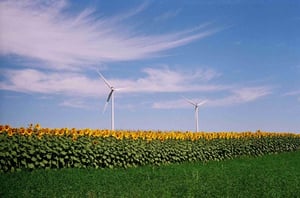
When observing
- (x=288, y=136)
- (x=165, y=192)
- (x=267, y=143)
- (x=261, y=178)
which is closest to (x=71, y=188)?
(x=165, y=192)

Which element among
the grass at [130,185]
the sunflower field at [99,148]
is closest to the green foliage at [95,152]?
the sunflower field at [99,148]

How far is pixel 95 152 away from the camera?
16656 mm

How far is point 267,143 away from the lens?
33438mm

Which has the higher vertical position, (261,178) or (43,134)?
(43,134)

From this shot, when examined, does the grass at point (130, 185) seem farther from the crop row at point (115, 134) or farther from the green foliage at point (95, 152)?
the crop row at point (115, 134)

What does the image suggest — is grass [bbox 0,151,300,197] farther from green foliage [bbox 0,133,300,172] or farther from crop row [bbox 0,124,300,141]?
crop row [bbox 0,124,300,141]

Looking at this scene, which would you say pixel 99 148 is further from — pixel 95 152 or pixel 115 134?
pixel 115 134

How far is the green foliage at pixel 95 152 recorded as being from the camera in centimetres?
1392

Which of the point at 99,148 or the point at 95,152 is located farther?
the point at 99,148

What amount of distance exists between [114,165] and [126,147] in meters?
1.04

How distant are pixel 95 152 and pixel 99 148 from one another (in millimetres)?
265

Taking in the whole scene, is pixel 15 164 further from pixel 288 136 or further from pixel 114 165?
pixel 288 136

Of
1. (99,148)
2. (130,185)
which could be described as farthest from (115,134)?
(130,185)

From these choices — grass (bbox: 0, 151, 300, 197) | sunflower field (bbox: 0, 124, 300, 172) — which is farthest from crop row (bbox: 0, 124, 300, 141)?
grass (bbox: 0, 151, 300, 197)
